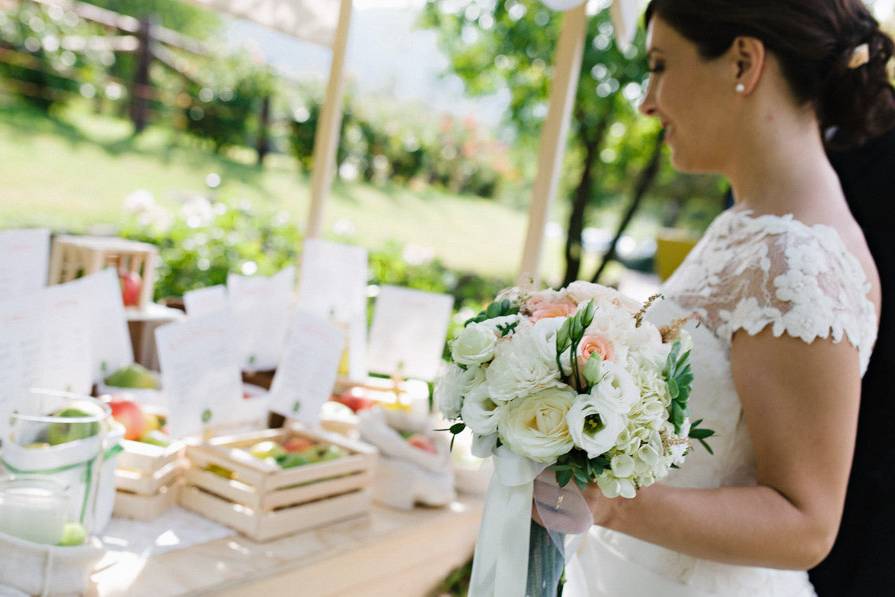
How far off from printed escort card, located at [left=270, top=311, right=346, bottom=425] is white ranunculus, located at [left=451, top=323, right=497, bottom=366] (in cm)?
91

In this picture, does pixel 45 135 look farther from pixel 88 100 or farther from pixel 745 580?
pixel 745 580

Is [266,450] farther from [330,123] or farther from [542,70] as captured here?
[542,70]

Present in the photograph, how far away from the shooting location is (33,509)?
1209 mm

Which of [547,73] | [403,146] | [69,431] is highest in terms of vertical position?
[547,73]

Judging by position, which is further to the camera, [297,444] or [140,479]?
[297,444]

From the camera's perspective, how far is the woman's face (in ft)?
4.58

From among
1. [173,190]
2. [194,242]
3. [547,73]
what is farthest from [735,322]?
[173,190]

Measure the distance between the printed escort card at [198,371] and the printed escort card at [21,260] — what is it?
1.10 ft

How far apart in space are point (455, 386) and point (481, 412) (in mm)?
63

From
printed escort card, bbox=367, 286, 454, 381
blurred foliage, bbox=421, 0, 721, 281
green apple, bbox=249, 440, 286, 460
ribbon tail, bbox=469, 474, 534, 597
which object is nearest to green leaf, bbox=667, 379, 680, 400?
ribbon tail, bbox=469, 474, 534, 597

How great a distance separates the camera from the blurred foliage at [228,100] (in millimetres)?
9250

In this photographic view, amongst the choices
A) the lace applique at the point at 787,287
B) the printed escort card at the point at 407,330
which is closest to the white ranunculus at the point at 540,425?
the lace applique at the point at 787,287

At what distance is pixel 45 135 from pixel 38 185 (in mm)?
861

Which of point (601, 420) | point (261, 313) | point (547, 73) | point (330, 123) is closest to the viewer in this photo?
point (601, 420)
